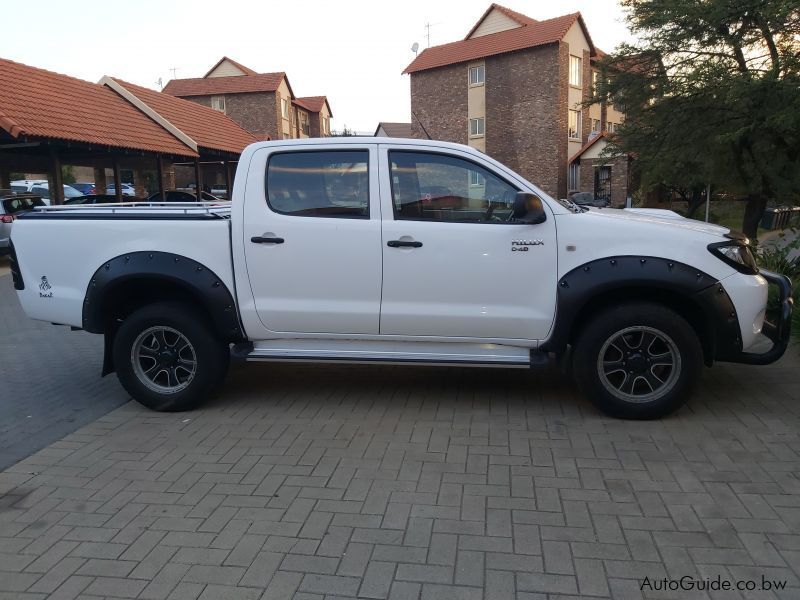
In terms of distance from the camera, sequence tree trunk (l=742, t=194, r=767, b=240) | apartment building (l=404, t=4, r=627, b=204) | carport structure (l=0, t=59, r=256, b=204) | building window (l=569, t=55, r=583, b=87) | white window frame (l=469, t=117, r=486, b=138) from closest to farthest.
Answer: tree trunk (l=742, t=194, r=767, b=240), carport structure (l=0, t=59, r=256, b=204), apartment building (l=404, t=4, r=627, b=204), building window (l=569, t=55, r=583, b=87), white window frame (l=469, t=117, r=486, b=138)

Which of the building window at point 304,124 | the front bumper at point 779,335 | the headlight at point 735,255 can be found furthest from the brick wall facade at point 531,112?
the headlight at point 735,255

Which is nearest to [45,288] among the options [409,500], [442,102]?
[409,500]

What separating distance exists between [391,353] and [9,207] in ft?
49.6

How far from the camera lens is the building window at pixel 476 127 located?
40594mm

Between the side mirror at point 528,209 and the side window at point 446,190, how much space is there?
0.64ft

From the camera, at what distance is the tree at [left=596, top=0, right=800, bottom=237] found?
9.80 metres

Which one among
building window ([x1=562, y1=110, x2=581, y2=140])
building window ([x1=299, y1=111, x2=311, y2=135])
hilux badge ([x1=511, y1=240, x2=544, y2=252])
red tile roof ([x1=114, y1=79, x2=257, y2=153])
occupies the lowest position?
hilux badge ([x1=511, y1=240, x2=544, y2=252])

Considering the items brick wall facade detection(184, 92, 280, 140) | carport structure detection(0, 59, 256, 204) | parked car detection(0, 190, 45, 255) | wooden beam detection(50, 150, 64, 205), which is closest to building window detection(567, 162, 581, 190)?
carport structure detection(0, 59, 256, 204)

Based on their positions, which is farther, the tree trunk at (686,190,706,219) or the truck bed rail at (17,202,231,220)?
the tree trunk at (686,190,706,219)

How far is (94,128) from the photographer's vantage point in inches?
712

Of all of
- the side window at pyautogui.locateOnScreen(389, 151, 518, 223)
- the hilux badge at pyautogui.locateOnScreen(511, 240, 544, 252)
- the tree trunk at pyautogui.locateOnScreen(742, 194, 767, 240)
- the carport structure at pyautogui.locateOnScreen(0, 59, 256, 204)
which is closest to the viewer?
the hilux badge at pyautogui.locateOnScreen(511, 240, 544, 252)

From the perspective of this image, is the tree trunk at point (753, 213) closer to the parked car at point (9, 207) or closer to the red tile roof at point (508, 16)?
the parked car at point (9, 207)

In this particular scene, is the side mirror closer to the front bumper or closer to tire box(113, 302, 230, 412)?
the front bumper

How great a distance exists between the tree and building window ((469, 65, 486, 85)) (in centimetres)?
2797
